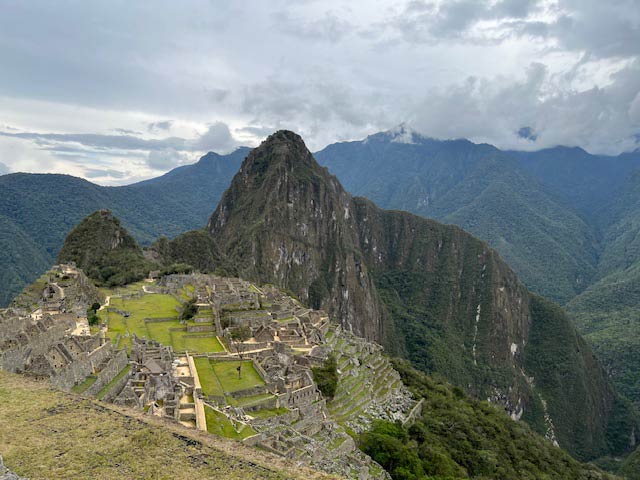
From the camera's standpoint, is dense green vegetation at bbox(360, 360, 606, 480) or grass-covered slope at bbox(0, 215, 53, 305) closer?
dense green vegetation at bbox(360, 360, 606, 480)

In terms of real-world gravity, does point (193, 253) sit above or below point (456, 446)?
above

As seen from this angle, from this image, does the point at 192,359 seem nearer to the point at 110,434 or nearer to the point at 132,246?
the point at 110,434

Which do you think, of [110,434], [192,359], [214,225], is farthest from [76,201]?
[110,434]

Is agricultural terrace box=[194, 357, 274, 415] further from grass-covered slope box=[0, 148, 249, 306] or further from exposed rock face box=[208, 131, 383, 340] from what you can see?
exposed rock face box=[208, 131, 383, 340]

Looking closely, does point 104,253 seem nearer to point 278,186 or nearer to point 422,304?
point 278,186

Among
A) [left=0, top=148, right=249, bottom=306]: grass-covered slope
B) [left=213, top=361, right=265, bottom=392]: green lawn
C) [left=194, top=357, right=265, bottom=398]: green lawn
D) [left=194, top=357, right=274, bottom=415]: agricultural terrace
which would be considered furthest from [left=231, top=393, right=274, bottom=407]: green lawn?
[left=0, top=148, right=249, bottom=306]: grass-covered slope

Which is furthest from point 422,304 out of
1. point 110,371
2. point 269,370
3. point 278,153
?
point 110,371
